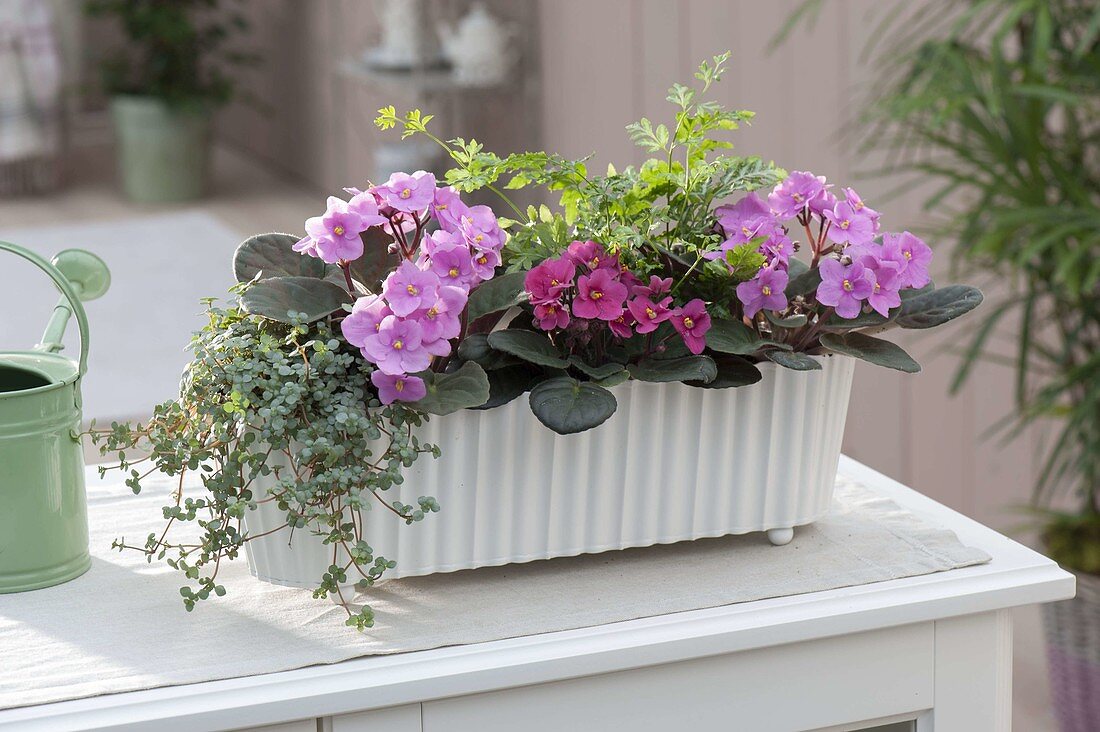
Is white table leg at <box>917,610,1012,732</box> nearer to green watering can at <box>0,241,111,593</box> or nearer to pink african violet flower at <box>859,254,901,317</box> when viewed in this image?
pink african violet flower at <box>859,254,901,317</box>

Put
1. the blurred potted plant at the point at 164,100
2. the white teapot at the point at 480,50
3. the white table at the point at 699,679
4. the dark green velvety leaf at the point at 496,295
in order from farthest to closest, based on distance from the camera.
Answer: the blurred potted plant at the point at 164,100 → the white teapot at the point at 480,50 → the dark green velvety leaf at the point at 496,295 → the white table at the point at 699,679

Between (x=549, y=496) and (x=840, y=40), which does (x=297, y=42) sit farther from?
(x=549, y=496)

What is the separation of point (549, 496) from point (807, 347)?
21cm

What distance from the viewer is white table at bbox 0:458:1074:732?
80 cm

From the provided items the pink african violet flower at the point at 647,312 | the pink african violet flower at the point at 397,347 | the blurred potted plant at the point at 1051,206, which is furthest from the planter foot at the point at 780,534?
the blurred potted plant at the point at 1051,206

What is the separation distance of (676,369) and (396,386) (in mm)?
187

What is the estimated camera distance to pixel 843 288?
92 cm

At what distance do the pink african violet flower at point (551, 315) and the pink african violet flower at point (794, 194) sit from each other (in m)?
0.17

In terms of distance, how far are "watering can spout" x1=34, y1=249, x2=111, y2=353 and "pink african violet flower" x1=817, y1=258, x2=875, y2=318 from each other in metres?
0.51

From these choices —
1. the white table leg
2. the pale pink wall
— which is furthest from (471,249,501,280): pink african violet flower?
the pale pink wall

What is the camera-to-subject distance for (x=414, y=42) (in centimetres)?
402

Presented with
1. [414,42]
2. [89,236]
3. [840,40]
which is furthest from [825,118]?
[89,236]

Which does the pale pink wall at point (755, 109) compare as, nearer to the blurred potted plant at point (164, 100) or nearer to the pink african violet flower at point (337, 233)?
the blurred potted plant at point (164, 100)

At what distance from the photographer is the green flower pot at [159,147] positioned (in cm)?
515
